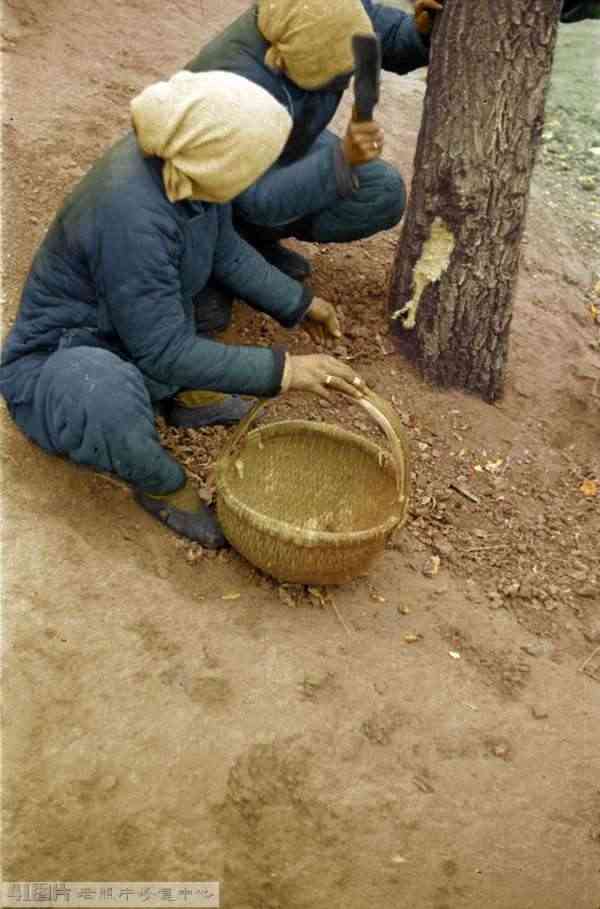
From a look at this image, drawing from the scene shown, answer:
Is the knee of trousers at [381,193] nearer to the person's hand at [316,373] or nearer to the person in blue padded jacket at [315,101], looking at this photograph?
the person in blue padded jacket at [315,101]

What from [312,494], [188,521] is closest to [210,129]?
[188,521]

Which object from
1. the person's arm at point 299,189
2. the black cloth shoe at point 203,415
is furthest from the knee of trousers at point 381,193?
the black cloth shoe at point 203,415

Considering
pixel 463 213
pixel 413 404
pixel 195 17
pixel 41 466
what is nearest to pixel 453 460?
pixel 413 404

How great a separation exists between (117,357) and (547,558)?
158cm

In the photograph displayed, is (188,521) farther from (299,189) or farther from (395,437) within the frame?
(299,189)

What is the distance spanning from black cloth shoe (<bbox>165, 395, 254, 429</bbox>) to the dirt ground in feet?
0.16

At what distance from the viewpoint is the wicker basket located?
9.77 ft

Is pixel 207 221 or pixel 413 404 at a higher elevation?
pixel 207 221

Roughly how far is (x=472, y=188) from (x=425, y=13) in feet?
2.23

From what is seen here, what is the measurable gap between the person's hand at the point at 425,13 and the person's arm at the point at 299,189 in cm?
60

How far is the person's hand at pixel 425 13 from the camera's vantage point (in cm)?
378

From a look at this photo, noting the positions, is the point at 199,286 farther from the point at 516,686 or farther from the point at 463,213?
the point at 516,686

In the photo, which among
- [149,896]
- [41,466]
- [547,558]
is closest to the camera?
[149,896]

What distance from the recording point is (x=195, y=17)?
660 centimetres
